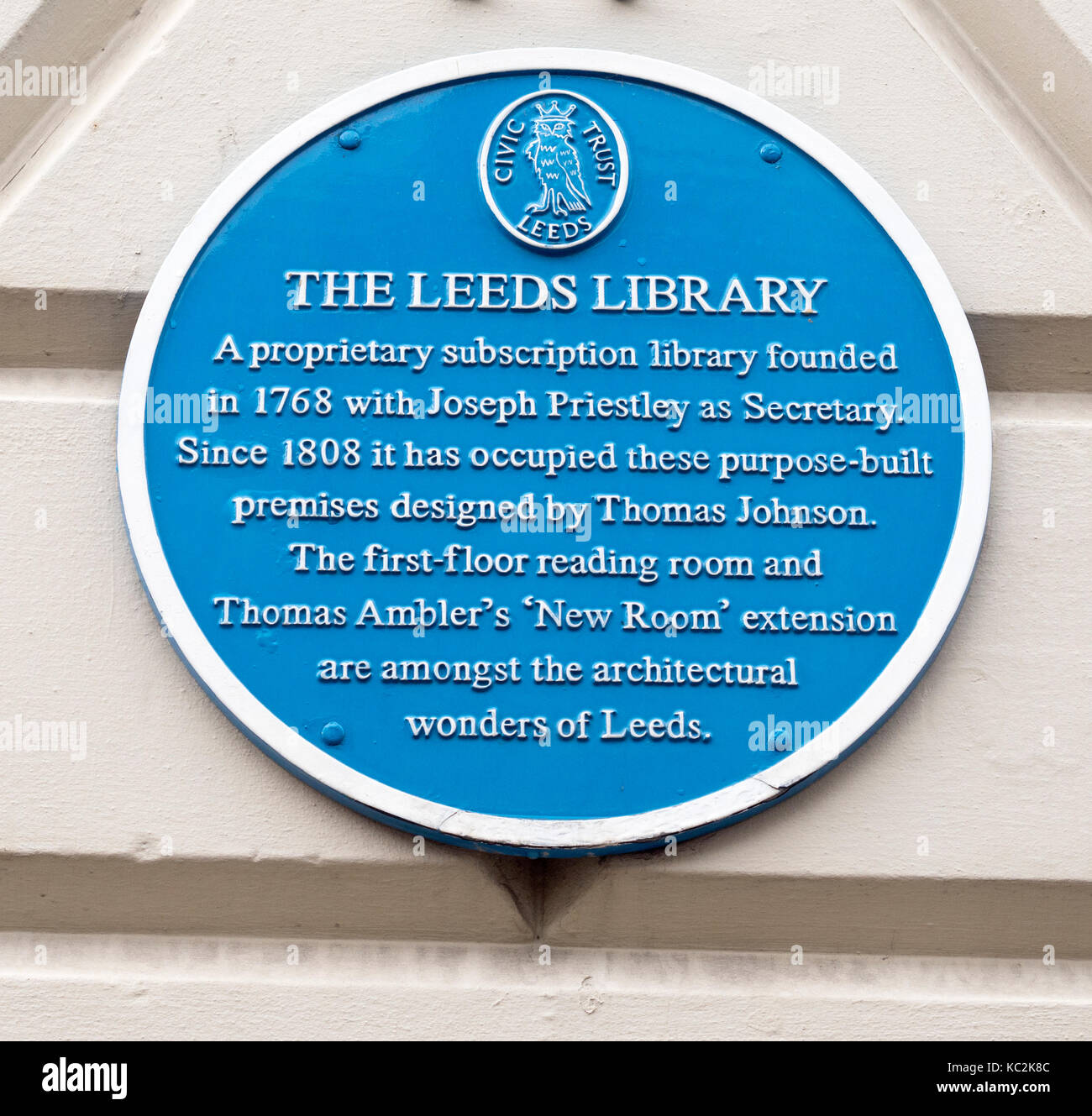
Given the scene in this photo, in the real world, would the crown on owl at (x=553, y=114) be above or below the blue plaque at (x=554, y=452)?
above

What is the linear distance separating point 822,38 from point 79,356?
1592 millimetres

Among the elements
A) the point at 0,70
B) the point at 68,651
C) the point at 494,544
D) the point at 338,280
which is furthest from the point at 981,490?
the point at 0,70

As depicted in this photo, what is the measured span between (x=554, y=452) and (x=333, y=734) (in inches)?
25.1

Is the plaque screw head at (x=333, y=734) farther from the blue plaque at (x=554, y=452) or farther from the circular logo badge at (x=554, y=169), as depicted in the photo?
the circular logo badge at (x=554, y=169)

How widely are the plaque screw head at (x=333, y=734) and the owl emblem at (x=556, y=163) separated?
102 cm

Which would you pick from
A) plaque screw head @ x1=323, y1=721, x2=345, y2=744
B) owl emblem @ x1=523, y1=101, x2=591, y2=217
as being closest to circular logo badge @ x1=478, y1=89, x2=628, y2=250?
owl emblem @ x1=523, y1=101, x2=591, y2=217

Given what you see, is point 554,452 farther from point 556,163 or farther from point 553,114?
point 553,114

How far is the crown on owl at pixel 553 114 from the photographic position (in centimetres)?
252

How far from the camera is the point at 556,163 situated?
8.21 feet

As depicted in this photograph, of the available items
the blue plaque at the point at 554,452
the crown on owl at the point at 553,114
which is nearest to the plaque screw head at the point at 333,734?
the blue plaque at the point at 554,452

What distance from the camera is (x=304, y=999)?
2303mm

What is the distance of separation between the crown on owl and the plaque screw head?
1.20m

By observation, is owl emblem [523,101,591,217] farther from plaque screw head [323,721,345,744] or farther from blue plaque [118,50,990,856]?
plaque screw head [323,721,345,744]

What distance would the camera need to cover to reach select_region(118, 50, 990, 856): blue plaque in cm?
230
